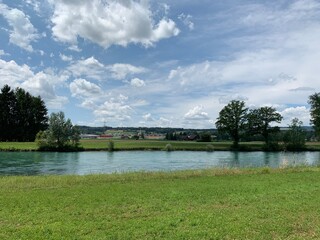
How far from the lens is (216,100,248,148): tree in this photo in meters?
104

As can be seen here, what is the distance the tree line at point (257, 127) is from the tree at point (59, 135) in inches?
1624

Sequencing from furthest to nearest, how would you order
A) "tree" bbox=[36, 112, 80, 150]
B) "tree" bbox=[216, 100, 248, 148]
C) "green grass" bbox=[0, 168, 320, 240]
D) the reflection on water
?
"tree" bbox=[216, 100, 248, 148], "tree" bbox=[36, 112, 80, 150], the reflection on water, "green grass" bbox=[0, 168, 320, 240]

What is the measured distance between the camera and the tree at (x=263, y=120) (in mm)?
105812

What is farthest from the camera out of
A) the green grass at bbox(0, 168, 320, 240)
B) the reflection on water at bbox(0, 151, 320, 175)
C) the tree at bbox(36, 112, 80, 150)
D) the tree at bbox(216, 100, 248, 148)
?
the tree at bbox(216, 100, 248, 148)

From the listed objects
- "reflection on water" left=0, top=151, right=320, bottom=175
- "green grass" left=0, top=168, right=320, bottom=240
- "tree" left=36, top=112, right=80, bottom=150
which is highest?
"tree" left=36, top=112, right=80, bottom=150

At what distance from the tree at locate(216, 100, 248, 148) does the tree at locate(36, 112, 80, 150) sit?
41089 mm

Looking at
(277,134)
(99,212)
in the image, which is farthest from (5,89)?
(99,212)

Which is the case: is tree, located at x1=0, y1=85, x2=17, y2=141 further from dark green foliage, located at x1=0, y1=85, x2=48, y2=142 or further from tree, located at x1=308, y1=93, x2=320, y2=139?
tree, located at x1=308, y1=93, x2=320, y2=139

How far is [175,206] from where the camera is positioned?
13.5 metres

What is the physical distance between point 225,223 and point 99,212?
454 centimetres

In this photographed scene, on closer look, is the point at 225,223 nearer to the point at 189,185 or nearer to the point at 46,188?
the point at 189,185

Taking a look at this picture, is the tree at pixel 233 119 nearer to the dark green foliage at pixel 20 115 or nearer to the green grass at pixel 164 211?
the dark green foliage at pixel 20 115

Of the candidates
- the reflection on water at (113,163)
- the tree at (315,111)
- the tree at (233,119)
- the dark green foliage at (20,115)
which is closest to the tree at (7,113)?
the dark green foliage at (20,115)

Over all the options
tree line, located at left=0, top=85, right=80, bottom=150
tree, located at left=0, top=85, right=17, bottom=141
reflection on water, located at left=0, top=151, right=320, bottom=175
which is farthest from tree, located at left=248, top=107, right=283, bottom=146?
tree, located at left=0, top=85, right=17, bottom=141
